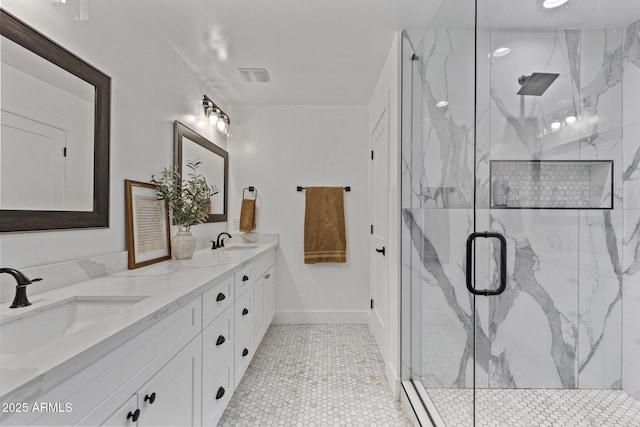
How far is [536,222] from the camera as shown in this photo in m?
1.51

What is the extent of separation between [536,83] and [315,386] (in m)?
2.15

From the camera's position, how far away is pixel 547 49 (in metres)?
1.40

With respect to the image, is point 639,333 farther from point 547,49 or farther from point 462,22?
point 462,22

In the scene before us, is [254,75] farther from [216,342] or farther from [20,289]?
[20,289]

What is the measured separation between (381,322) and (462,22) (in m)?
2.17

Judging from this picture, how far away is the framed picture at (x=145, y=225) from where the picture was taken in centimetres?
178

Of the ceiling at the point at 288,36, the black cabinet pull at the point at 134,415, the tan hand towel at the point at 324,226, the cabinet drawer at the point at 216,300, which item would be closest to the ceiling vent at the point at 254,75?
the ceiling at the point at 288,36

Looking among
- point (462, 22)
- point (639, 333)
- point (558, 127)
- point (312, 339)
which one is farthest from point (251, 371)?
point (462, 22)

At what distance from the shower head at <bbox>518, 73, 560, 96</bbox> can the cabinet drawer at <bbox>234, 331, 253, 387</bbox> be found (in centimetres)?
205

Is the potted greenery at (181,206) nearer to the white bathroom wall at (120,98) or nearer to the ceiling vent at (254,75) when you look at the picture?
the white bathroom wall at (120,98)

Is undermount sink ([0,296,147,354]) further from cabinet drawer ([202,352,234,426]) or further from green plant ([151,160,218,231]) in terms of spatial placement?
green plant ([151,160,218,231])

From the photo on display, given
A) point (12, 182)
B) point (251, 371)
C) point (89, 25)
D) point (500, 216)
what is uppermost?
point (89, 25)

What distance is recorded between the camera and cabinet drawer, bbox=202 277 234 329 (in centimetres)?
149

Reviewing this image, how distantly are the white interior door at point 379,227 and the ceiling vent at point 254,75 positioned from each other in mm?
1010
